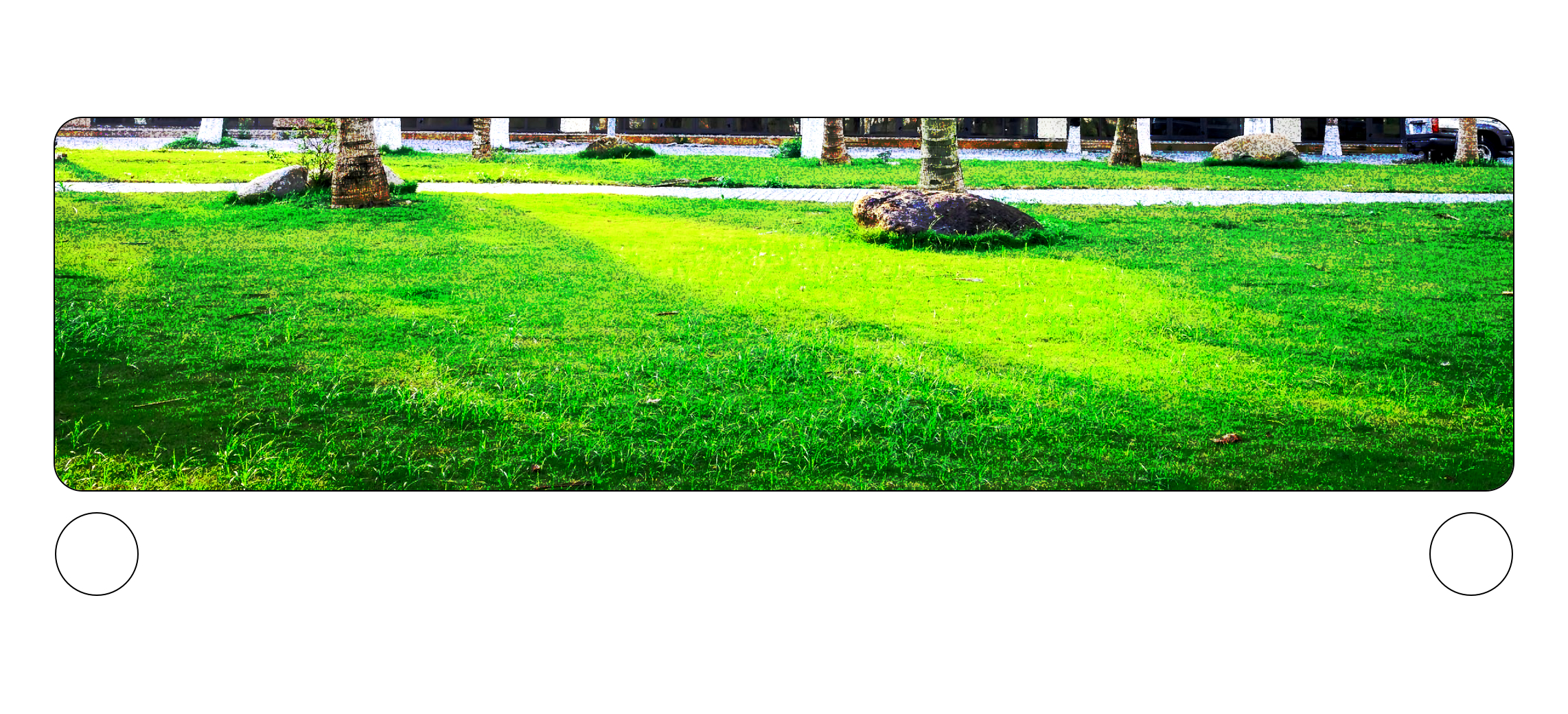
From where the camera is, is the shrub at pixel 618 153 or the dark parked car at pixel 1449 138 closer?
the dark parked car at pixel 1449 138

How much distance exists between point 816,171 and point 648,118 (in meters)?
0.83

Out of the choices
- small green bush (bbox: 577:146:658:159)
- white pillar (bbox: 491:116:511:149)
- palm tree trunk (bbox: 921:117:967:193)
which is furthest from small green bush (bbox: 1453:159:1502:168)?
white pillar (bbox: 491:116:511:149)

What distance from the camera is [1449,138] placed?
4.55 metres

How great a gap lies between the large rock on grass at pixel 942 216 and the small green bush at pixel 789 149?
504mm

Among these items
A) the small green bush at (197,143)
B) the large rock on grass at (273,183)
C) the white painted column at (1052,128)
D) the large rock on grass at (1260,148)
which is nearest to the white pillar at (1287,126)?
the large rock on grass at (1260,148)

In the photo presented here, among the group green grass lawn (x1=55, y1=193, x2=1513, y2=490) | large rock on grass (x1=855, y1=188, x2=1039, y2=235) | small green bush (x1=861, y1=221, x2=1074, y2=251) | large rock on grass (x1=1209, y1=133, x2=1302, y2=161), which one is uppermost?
large rock on grass (x1=1209, y1=133, x2=1302, y2=161)

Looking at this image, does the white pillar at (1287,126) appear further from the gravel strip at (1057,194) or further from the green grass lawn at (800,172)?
the gravel strip at (1057,194)

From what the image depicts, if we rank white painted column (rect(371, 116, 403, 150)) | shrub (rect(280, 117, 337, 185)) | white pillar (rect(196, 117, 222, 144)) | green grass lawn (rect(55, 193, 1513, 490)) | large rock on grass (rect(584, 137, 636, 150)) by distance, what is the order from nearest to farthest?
green grass lawn (rect(55, 193, 1513, 490))
white pillar (rect(196, 117, 222, 144))
white painted column (rect(371, 116, 403, 150))
shrub (rect(280, 117, 337, 185))
large rock on grass (rect(584, 137, 636, 150))

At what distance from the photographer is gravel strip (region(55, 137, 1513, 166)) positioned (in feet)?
15.4

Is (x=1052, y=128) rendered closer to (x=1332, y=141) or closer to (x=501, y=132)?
(x=1332, y=141)

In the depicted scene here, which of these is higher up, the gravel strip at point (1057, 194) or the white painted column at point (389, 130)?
the white painted column at point (389, 130)

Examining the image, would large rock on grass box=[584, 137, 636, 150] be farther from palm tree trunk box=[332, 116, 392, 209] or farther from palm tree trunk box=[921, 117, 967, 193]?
palm tree trunk box=[921, 117, 967, 193]

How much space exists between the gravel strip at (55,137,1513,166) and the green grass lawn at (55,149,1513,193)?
0.10 ft

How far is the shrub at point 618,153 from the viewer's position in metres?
5.05
